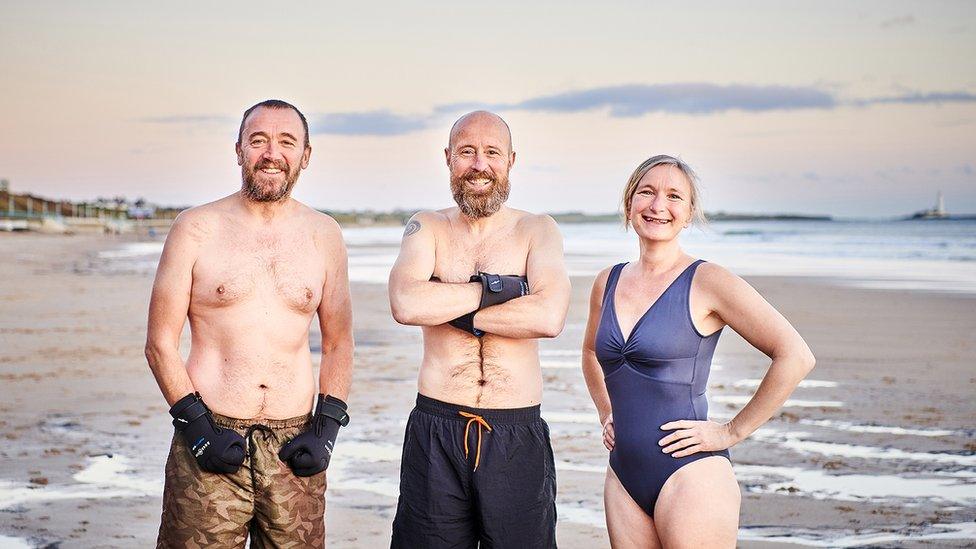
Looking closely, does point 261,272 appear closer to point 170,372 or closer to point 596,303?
point 170,372

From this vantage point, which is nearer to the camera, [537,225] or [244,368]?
[244,368]

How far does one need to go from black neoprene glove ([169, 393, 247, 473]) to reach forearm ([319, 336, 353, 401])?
0.52 meters

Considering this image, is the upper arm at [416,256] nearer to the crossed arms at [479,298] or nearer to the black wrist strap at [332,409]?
the crossed arms at [479,298]

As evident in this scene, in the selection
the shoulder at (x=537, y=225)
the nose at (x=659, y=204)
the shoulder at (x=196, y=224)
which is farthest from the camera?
the shoulder at (x=537, y=225)

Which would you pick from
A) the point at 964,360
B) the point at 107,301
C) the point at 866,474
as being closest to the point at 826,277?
the point at 964,360

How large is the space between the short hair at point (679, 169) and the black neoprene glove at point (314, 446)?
1.57 m

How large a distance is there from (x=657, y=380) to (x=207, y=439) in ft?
5.99

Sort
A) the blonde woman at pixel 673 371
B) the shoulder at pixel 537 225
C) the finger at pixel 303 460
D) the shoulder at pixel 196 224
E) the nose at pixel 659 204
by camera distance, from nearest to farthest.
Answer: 1. the blonde woman at pixel 673 371
2. the nose at pixel 659 204
3. the finger at pixel 303 460
4. the shoulder at pixel 196 224
5. the shoulder at pixel 537 225

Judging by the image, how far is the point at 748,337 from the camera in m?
3.72

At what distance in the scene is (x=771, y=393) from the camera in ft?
12.1

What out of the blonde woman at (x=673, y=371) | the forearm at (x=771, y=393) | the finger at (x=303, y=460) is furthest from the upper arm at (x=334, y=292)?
the forearm at (x=771, y=393)

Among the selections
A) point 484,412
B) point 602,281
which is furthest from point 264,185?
point 602,281

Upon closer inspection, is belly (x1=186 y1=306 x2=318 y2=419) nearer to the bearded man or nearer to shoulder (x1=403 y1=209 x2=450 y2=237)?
the bearded man

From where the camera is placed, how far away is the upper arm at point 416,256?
4328 mm
